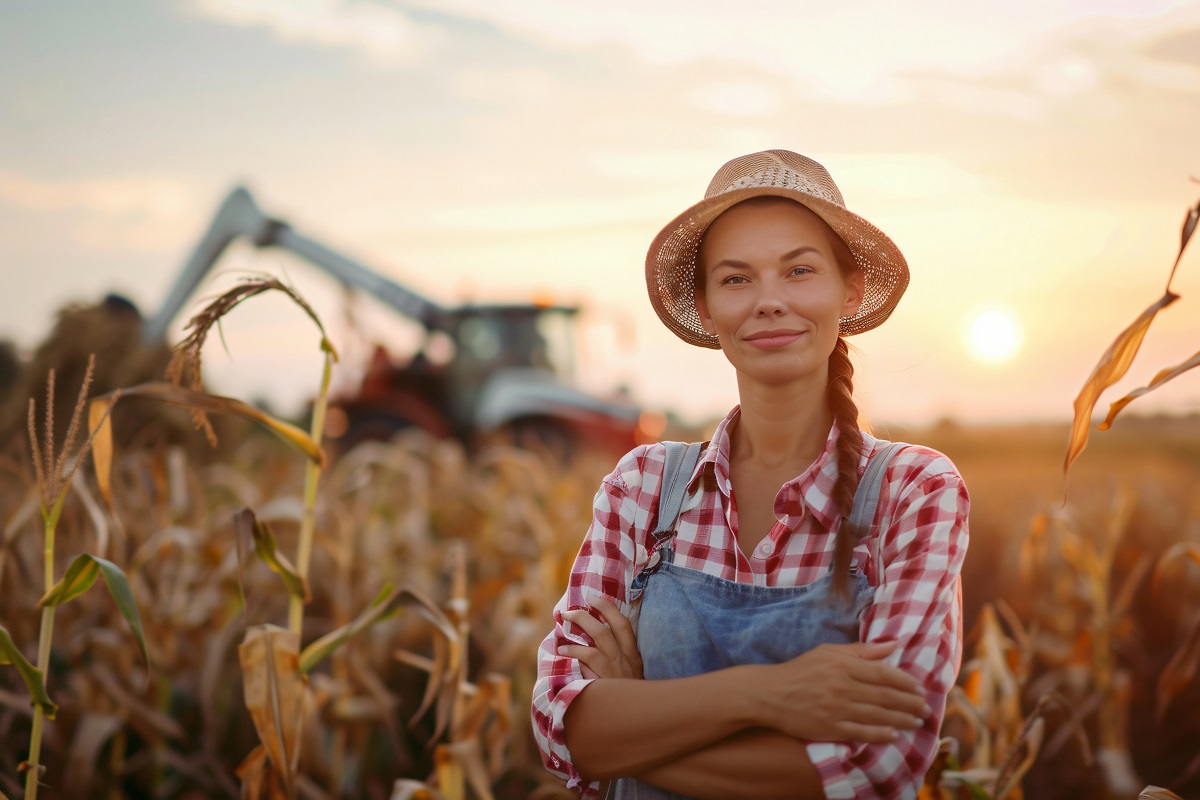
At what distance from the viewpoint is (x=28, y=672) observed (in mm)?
1564

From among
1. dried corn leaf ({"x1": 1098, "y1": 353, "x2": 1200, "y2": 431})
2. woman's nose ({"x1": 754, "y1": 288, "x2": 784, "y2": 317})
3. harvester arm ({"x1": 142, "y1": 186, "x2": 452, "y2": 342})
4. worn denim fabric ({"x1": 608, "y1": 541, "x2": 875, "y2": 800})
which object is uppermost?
harvester arm ({"x1": 142, "y1": 186, "x2": 452, "y2": 342})

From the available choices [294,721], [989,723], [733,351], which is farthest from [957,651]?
[989,723]

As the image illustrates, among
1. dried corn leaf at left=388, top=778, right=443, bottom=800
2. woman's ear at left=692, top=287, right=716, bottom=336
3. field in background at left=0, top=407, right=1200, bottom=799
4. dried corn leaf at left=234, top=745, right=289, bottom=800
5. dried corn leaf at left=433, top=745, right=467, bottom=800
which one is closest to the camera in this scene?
woman's ear at left=692, top=287, right=716, bottom=336

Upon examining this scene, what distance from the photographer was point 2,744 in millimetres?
2971

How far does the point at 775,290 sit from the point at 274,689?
1.12 meters

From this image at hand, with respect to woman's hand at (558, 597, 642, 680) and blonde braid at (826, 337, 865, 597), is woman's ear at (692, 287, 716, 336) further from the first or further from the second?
woman's hand at (558, 597, 642, 680)

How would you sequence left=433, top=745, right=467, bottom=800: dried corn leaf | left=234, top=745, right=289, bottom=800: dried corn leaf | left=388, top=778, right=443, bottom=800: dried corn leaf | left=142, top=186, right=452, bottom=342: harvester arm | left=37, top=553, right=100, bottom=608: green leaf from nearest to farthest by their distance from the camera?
left=37, top=553, right=100, bottom=608: green leaf, left=234, top=745, right=289, bottom=800: dried corn leaf, left=388, top=778, right=443, bottom=800: dried corn leaf, left=433, top=745, right=467, bottom=800: dried corn leaf, left=142, top=186, right=452, bottom=342: harvester arm

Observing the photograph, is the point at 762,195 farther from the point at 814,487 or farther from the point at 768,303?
A: the point at 814,487

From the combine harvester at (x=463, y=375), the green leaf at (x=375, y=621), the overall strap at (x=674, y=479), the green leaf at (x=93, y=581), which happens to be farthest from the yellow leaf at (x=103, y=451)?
the combine harvester at (x=463, y=375)

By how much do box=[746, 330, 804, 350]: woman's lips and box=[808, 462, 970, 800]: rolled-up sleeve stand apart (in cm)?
27

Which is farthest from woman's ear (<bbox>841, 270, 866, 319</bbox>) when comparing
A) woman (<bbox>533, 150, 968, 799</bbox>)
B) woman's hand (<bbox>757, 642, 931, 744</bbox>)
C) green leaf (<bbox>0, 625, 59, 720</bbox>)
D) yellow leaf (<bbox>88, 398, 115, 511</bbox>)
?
green leaf (<bbox>0, 625, 59, 720</bbox>)

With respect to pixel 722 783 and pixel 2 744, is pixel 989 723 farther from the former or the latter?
pixel 2 744

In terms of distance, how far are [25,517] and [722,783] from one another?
1958 mm

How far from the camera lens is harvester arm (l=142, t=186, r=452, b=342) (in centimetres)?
1114
